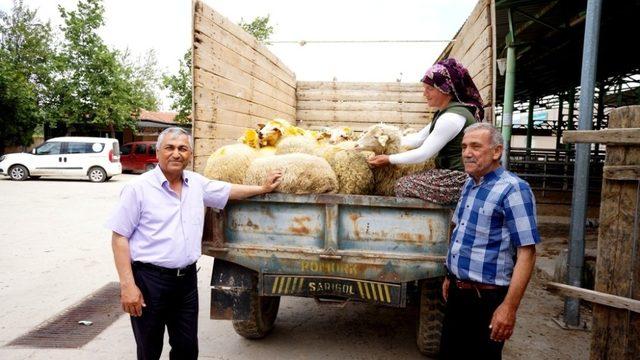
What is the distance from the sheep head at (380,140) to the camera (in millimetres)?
3137

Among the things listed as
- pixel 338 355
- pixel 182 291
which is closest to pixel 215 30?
pixel 182 291

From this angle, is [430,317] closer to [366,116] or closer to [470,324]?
[470,324]

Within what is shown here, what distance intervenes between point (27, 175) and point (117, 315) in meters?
16.5

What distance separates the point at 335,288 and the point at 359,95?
475 centimetres

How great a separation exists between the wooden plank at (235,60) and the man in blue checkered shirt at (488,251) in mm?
2638

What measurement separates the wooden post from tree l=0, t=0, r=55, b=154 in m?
27.3

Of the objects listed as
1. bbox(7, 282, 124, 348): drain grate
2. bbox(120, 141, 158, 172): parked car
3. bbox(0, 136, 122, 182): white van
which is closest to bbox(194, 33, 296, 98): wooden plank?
bbox(7, 282, 124, 348): drain grate

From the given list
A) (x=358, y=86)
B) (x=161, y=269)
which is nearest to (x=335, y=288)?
(x=161, y=269)

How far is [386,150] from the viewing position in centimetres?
327

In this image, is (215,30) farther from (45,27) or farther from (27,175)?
(45,27)

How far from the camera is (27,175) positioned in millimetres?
17562

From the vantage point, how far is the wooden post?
247 cm

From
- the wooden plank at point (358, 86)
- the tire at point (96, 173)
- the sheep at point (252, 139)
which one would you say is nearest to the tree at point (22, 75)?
the tire at point (96, 173)

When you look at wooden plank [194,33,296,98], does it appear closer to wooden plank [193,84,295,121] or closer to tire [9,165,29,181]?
wooden plank [193,84,295,121]
